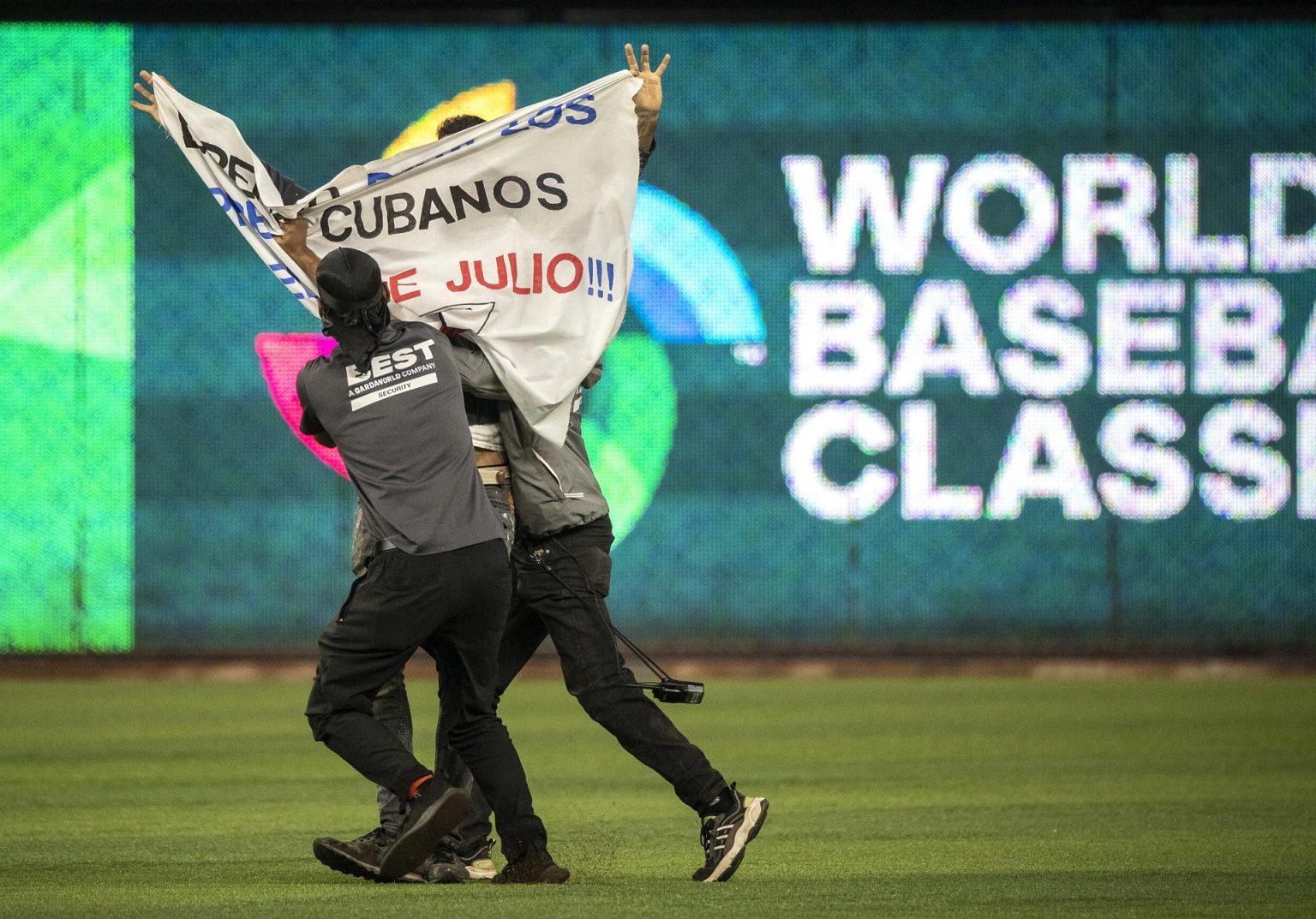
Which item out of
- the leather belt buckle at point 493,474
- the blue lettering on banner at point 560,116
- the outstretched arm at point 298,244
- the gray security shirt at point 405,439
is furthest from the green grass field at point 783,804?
the blue lettering on banner at point 560,116

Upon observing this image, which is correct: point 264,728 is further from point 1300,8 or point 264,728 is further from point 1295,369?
point 1300,8

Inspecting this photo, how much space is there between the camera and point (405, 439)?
4.83m

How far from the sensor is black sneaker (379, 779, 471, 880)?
4.67 m

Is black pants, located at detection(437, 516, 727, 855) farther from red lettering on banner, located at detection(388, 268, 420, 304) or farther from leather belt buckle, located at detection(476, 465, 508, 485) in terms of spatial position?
red lettering on banner, located at detection(388, 268, 420, 304)

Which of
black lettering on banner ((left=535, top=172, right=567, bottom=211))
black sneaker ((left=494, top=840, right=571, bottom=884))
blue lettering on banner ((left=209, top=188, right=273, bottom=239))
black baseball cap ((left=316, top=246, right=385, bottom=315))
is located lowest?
black sneaker ((left=494, top=840, right=571, bottom=884))

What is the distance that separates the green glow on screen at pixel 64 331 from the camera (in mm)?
11266

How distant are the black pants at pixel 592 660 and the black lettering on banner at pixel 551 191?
37.6 inches

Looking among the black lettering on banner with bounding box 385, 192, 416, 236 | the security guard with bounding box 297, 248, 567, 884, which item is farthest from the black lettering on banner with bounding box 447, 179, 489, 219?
the security guard with bounding box 297, 248, 567, 884

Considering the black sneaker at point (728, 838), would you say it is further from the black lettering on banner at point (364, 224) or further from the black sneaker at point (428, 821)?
the black lettering on banner at point (364, 224)

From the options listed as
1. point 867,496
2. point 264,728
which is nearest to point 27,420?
point 264,728

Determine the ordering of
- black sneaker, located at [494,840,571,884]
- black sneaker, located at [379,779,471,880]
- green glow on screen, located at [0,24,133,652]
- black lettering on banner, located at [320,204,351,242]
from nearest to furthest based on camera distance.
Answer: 1. black sneaker, located at [379,779,471,880]
2. black sneaker, located at [494,840,571,884]
3. black lettering on banner, located at [320,204,351,242]
4. green glow on screen, located at [0,24,133,652]

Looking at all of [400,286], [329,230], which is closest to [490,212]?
[400,286]

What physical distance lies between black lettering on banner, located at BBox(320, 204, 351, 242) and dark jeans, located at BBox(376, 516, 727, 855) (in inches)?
40.7

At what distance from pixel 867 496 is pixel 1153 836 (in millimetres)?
5615
